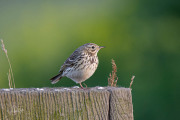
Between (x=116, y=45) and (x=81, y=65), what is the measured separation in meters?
6.56

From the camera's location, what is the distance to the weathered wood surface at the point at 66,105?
12.7ft

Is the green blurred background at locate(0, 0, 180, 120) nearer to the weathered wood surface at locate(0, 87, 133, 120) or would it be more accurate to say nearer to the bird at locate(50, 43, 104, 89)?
the bird at locate(50, 43, 104, 89)

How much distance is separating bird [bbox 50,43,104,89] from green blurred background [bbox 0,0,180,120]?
2280 mm

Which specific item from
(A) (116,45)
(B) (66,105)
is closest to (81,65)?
(B) (66,105)

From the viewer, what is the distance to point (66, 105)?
3.93m

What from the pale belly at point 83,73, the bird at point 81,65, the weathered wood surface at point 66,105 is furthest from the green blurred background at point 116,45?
the weathered wood surface at point 66,105

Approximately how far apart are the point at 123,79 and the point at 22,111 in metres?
8.28

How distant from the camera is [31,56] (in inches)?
548

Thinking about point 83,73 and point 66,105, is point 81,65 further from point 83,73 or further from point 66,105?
point 66,105

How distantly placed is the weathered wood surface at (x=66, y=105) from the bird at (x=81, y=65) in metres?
3.90

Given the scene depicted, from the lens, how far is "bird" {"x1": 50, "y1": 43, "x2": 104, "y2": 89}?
7.96 metres

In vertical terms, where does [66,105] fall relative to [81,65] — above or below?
below

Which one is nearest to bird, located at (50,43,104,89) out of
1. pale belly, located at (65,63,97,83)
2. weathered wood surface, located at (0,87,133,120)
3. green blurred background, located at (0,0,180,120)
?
pale belly, located at (65,63,97,83)

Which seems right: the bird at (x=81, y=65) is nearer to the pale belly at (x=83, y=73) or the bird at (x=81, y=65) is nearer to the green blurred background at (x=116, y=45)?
the pale belly at (x=83, y=73)
